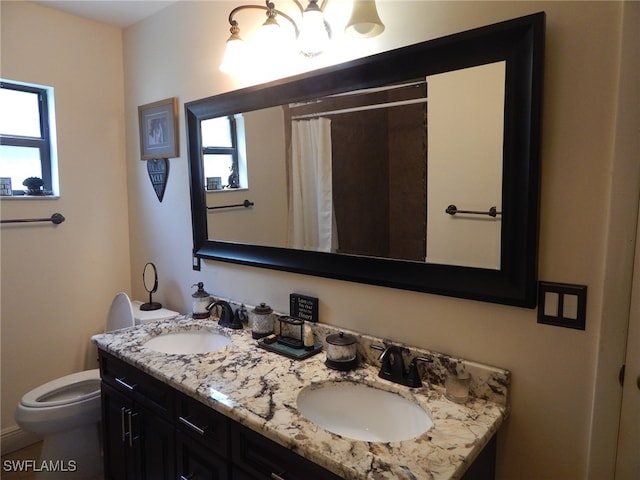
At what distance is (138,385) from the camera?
1568mm

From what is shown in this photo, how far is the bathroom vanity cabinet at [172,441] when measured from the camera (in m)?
1.11

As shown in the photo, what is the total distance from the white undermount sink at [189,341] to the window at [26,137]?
128 centimetres

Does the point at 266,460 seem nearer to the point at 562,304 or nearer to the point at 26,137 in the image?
the point at 562,304

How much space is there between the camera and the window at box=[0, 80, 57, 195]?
226 centimetres

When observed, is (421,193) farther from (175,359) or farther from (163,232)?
(163,232)

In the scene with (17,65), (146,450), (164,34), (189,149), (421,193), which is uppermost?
(164,34)

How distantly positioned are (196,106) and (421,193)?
1305 mm

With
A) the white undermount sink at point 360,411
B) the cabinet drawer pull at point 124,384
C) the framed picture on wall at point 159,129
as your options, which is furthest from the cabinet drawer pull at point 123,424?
the framed picture on wall at point 159,129

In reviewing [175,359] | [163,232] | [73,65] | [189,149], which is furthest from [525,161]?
[73,65]

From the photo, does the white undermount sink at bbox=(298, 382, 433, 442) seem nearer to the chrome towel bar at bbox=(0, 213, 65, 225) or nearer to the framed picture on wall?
the framed picture on wall

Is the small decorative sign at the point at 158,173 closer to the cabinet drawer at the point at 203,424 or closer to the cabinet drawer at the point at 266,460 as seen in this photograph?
the cabinet drawer at the point at 203,424

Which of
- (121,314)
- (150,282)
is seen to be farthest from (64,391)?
(150,282)

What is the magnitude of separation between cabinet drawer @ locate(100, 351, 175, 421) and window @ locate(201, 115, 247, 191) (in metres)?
0.92

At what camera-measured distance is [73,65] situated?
7.79ft
